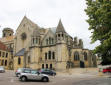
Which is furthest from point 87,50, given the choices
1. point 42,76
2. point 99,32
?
point 99,32

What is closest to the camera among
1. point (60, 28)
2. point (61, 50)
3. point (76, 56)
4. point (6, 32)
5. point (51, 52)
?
point (61, 50)

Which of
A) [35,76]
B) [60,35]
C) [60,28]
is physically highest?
[60,28]

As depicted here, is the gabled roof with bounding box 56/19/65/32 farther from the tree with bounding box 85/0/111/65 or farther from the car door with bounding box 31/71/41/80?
the tree with bounding box 85/0/111/65

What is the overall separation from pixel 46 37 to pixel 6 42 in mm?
33975

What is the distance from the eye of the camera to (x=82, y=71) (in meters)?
39.2

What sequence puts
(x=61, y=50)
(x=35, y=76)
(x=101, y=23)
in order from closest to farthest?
(x=101, y=23) < (x=35, y=76) < (x=61, y=50)

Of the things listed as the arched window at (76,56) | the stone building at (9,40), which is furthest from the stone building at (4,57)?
the arched window at (76,56)

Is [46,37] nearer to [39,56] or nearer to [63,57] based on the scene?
[39,56]

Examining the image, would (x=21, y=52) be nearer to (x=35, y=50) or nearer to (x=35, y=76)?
(x=35, y=50)

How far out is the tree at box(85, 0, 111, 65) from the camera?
10875 millimetres

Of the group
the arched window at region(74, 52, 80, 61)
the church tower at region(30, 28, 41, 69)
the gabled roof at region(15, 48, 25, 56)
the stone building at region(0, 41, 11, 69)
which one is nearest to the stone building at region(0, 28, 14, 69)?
the stone building at region(0, 41, 11, 69)

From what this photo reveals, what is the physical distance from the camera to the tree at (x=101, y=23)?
35.7 feet

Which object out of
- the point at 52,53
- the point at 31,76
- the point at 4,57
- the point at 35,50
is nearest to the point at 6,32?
the point at 4,57

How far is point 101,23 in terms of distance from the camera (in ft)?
39.3
